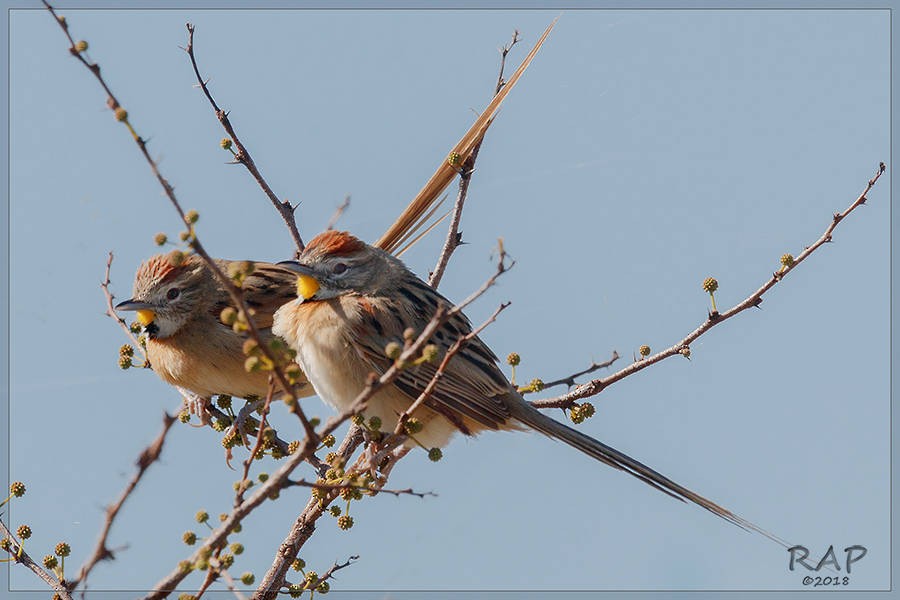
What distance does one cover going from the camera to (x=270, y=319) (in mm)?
6004

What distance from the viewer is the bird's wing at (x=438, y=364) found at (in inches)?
208

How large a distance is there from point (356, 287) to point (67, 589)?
7.34 ft

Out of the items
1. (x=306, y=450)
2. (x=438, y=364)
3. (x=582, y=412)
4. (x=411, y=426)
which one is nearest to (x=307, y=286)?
(x=438, y=364)

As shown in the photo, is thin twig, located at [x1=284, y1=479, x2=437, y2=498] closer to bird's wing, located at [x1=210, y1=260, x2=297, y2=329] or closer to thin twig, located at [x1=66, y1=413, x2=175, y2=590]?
thin twig, located at [x1=66, y1=413, x2=175, y2=590]

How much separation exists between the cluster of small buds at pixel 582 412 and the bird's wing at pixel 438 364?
0.44 meters

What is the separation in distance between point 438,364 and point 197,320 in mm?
1608

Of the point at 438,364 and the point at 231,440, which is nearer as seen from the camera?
the point at 231,440

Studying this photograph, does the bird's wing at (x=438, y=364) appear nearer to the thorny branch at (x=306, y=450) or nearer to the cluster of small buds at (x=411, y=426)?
the cluster of small buds at (x=411, y=426)

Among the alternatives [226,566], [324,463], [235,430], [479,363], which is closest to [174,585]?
[226,566]

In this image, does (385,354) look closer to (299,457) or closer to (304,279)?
(304,279)

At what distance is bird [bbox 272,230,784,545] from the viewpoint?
526 centimetres

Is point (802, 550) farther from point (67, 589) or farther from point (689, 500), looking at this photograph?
point (67, 589)

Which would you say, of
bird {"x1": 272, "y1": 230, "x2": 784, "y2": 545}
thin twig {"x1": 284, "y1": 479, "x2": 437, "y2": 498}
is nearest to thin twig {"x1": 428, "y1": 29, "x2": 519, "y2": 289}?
bird {"x1": 272, "y1": 230, "x2": 784, "y2": 545}

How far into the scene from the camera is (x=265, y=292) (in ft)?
20.1
